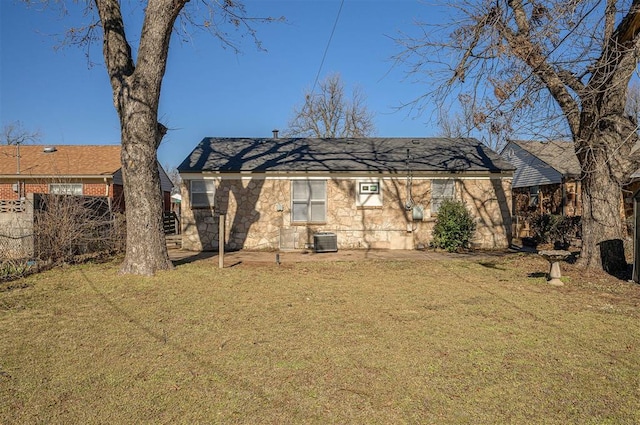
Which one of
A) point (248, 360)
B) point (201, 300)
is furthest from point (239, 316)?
point (248, 360)

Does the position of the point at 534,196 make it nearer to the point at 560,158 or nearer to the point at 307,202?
the point at 560,158

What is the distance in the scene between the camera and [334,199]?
13.9 metres

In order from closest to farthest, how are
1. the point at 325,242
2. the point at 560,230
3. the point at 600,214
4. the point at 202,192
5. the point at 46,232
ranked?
the point at 600,214, the point at 46,232, the point at 325,242, the point at 202,192, the point at 560,230

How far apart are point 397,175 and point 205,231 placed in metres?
6.78

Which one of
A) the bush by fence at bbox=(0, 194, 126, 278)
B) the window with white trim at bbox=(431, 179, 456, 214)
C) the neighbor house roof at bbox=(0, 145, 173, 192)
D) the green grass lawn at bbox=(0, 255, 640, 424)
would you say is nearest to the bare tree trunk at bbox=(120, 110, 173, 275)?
the green grass lawn at bbox=(0, 255, 640, 424)

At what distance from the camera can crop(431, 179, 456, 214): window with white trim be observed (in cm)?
1423

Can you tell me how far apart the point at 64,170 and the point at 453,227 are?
1822 cm

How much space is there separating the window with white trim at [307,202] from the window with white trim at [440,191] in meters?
3.78

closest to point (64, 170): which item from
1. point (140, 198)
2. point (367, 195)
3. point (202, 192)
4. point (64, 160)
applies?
point (64, 160)

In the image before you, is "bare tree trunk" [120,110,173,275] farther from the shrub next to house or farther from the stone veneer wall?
the shrub next to house

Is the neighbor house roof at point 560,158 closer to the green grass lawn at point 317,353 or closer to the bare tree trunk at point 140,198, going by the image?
the green grass lawn at point 317,353

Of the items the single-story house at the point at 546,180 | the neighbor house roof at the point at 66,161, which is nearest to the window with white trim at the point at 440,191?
the single-story house at the point at 546,180

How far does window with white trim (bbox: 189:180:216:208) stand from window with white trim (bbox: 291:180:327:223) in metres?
2.72

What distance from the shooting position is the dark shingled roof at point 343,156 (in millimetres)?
13938
